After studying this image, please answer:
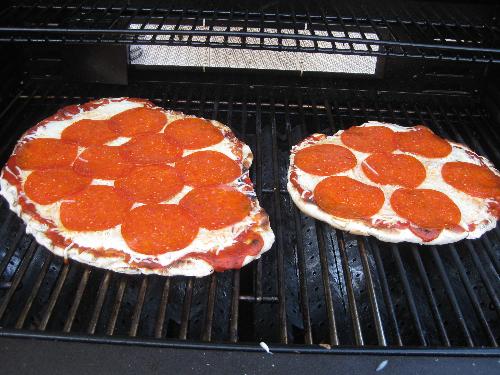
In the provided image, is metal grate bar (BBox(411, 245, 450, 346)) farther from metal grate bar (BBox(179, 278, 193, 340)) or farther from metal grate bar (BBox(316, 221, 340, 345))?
metal grate bar (BBox(179, 278, 193, 340))

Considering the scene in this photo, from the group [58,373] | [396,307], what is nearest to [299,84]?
[396,307]

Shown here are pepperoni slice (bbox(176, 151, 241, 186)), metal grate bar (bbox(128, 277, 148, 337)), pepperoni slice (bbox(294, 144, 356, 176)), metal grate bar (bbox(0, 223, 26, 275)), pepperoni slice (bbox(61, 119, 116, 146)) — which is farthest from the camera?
pepperoni slice (bbox(61, 119, 116, 146))

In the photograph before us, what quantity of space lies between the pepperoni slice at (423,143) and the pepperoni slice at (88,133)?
70.6 inches

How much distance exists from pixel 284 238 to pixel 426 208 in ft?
2.54

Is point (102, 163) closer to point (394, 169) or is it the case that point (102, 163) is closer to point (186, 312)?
point (186, 312)

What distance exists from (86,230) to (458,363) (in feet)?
5.44

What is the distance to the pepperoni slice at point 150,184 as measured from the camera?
8.05 ft

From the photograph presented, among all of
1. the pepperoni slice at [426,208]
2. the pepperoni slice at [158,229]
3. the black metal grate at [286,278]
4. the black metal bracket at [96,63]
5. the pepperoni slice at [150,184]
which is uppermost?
the black metal bracket at [96,63]

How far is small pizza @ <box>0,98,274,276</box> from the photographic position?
7.12ft

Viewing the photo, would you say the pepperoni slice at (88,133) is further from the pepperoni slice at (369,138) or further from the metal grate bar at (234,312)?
the pepperoni slice at (369,138)

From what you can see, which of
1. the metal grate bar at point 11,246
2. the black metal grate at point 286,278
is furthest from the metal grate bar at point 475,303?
the metal grate bar at point 11,246

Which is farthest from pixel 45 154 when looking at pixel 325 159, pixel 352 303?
pixel 352 303

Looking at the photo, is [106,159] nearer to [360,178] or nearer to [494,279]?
[360,178]

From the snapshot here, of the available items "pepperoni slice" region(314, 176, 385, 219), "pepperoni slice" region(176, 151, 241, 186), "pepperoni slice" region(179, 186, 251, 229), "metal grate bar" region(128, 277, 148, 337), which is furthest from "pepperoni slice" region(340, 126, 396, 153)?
"metal grate bar" region(128, 277, 148, 337)
